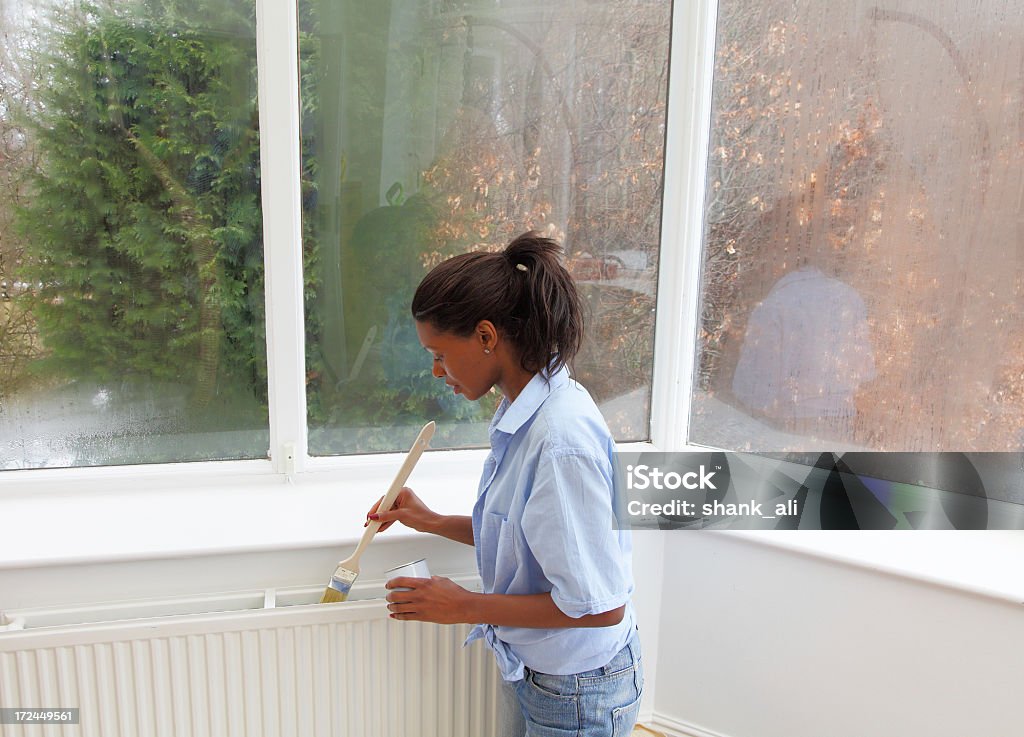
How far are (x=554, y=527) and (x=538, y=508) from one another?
0.03 metres

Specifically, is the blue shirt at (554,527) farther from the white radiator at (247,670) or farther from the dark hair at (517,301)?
the white radiator at (247,670)

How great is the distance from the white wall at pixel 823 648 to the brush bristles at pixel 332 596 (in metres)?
0.68

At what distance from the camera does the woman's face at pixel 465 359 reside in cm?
91

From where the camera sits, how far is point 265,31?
1318 millimetres

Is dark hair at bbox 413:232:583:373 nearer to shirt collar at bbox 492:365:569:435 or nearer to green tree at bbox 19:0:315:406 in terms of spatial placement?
shirt collar at bbox 492:365:569:435

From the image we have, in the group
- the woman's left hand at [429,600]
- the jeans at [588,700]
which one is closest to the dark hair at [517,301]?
the woman's left hand at [429,600]

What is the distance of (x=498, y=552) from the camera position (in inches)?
36.7

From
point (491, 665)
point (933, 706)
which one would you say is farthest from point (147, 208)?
point (933, 706)

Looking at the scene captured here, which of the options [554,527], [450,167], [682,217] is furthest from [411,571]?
Result: [682,217]

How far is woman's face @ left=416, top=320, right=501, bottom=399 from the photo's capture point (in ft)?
2.99

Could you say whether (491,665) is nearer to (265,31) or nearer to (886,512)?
(886,512)

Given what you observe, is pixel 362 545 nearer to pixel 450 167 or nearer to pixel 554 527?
pixel 554 527

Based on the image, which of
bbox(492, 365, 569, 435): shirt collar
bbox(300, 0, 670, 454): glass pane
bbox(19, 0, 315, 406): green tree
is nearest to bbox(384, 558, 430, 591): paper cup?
bbox(492, 365, 569, 435): shirt collar

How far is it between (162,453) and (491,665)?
762 millimetres
